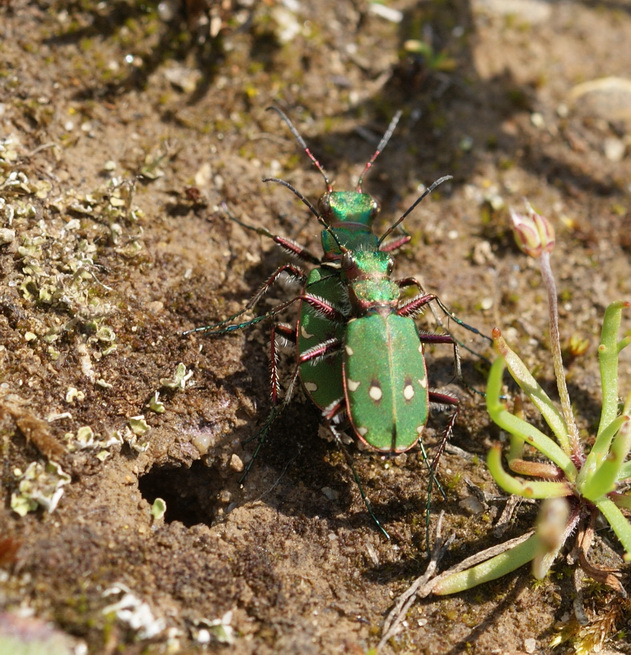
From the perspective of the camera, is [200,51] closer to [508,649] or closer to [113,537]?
[113,537]

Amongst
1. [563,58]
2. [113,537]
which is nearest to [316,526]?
[113,537]

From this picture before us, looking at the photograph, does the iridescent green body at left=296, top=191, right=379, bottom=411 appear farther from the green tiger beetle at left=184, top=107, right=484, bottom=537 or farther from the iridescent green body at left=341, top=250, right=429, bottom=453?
the iridescent green body at left=341, top=250, right=429, bottom=453

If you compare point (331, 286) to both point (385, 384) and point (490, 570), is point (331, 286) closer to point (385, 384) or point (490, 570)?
point (385, 384)

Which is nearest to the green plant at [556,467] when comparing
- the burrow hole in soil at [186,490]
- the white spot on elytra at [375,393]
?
the white spot on elytra at [375,393]

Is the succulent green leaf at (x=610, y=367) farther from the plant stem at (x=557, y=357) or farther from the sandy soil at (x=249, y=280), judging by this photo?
the sandy soil at (x=249, y=280)

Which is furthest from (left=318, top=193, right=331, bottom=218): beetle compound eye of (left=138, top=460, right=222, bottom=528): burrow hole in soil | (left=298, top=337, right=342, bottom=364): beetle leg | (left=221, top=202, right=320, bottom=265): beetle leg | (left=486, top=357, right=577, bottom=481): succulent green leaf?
(left=138, top=460, right=222, bottom=528): burrow hole in soil

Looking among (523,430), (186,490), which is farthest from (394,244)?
(186,490)
